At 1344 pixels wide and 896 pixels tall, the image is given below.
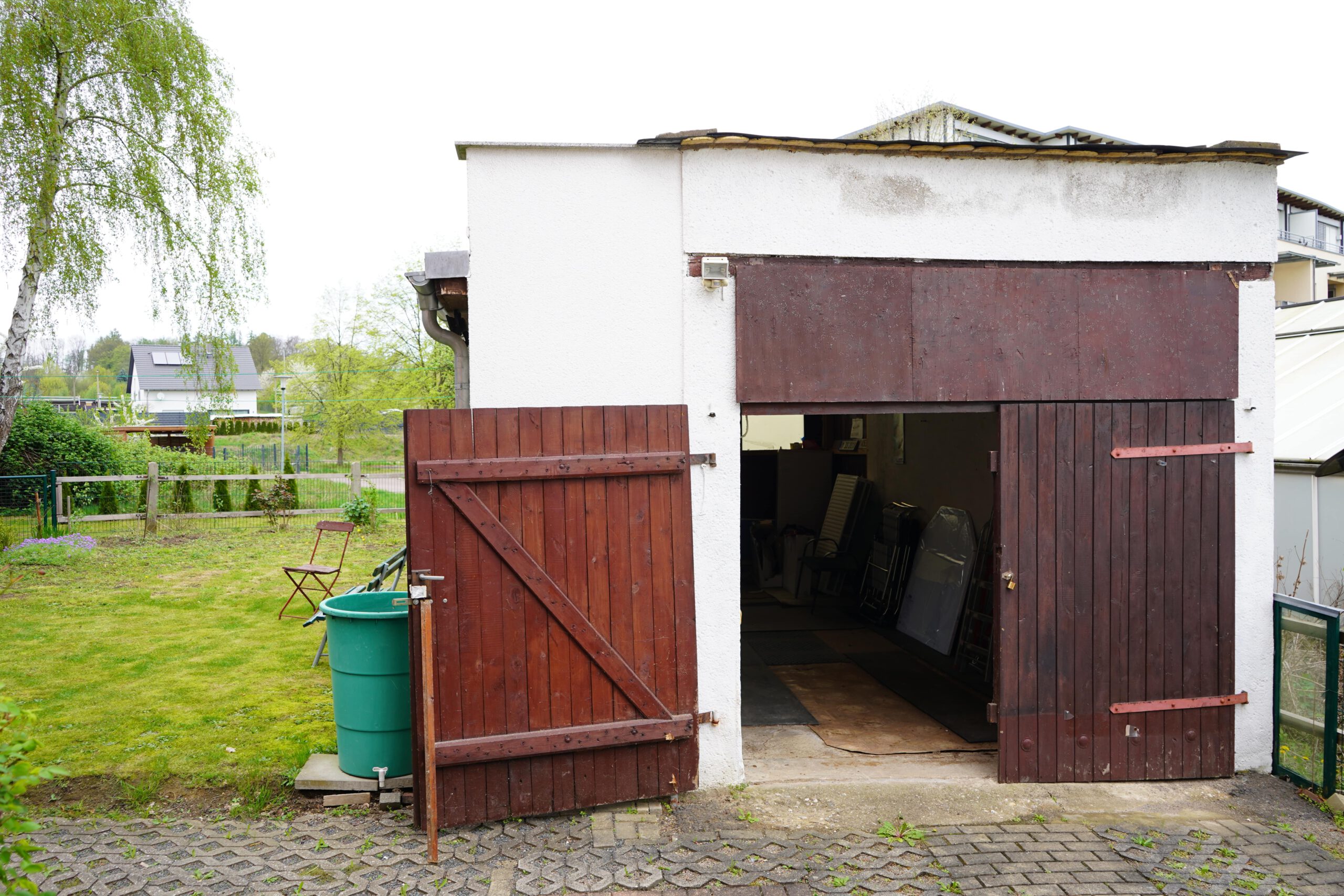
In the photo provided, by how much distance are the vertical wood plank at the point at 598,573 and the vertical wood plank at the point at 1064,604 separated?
2.58 metres

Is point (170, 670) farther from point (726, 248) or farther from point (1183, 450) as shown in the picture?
point (1183, 450)

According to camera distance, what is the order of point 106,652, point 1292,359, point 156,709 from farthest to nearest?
point 1292,359, point 106,652, point 156,709

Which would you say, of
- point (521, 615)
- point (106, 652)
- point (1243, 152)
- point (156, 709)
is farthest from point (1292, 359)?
point (106, 652)

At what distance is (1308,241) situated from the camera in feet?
139

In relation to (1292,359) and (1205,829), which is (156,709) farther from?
(1292,359)

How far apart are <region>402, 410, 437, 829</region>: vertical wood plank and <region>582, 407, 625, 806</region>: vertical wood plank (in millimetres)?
794

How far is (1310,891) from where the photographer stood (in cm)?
372

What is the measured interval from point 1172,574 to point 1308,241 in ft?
160

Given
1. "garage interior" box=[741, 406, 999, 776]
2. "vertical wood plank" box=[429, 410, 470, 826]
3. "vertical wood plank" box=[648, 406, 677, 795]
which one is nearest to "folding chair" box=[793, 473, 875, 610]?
"garage interior" box=[741, 406, 999, 776]

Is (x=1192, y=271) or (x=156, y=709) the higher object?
(x=1192, y=271)

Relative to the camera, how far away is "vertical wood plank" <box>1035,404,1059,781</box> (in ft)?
15.9

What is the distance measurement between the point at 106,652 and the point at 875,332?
24.4ft

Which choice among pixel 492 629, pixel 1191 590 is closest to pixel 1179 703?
pixel 1191 590

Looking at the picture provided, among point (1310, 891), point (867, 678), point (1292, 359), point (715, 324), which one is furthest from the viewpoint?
point (1292, 359)
